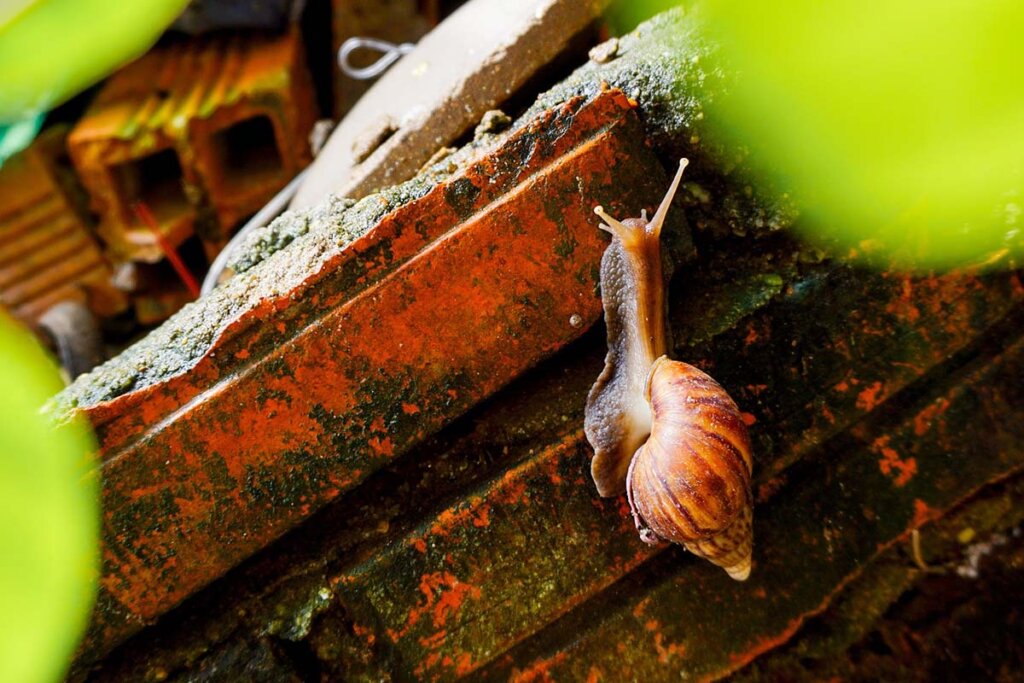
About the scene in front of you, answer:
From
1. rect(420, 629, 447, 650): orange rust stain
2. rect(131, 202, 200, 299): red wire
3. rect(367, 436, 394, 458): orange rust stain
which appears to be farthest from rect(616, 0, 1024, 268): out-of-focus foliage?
rect(131, 202, 200, 299): red wire

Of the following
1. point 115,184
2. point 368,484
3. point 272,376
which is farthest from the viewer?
point 115,184

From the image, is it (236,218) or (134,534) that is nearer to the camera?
(134,534)

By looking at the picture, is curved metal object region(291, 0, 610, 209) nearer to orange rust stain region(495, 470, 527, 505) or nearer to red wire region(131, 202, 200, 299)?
orange rust stain region(495, 470, 527, 505)

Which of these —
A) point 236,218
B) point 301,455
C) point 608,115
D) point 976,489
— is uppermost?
point 608,115

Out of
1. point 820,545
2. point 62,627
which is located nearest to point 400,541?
point 62,627

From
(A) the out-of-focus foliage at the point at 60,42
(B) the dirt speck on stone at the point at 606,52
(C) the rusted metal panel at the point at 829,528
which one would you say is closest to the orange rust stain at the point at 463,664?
(C) the rusted metal panel at the point at 829,528

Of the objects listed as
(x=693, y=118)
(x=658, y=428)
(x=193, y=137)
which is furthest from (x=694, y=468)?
(x=193, y=137)

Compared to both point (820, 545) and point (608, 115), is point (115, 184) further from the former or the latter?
point (820, 545)
